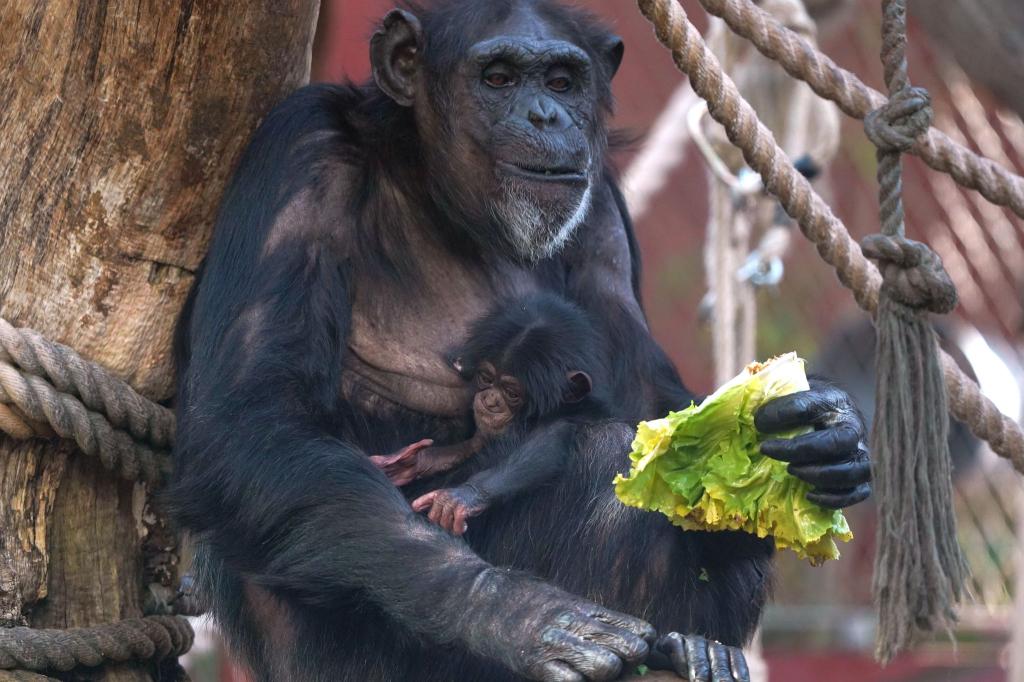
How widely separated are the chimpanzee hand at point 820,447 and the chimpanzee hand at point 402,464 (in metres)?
0.88

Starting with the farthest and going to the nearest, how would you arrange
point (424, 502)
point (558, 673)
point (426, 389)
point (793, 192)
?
1. point (426, 389)
2. point (793, 192)
3. point (424, 502)
4. point (558, 673)

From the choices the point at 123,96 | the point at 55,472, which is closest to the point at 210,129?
the point at 123,96

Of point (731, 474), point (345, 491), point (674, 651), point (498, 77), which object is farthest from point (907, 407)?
point (498, 77)

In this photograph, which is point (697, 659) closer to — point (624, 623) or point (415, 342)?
point (624, 623)

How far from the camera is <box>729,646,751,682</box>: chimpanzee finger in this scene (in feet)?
9.35

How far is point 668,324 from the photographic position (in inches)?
346

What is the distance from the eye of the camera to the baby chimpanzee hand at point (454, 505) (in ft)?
10.5

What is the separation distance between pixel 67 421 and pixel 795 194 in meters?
1.76

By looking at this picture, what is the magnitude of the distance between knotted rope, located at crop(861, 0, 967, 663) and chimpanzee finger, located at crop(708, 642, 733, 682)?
328 mm

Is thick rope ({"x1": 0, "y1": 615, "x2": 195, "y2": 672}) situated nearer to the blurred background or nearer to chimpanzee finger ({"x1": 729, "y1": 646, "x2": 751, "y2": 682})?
chimpanzee finger ({"x1": 729, "y1": 646, "x2": 751, "y2": 682})

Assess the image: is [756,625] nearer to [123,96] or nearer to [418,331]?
[418,331]

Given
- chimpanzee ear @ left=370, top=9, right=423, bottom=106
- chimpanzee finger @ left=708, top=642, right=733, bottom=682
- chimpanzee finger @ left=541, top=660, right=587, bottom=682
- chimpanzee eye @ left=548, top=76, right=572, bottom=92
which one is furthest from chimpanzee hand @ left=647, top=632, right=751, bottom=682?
chimpanzee ear @ left=370, top=9, right=423, bottom=106

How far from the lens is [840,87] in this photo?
3.52 metres

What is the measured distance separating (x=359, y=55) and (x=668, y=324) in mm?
2483
